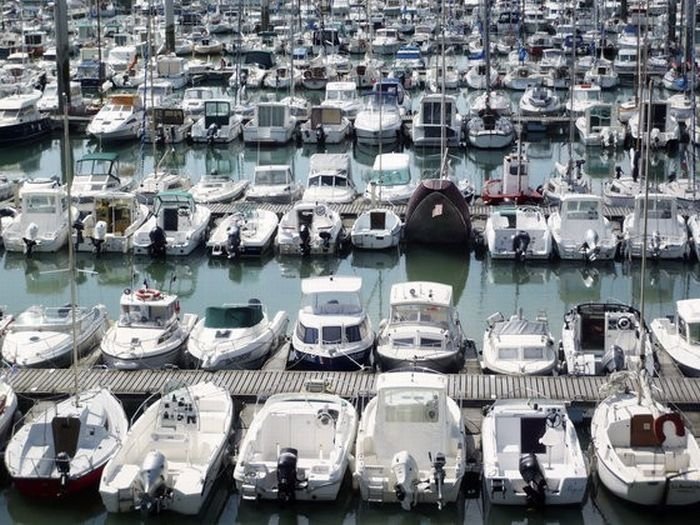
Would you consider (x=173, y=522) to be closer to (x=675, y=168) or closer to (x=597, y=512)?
(x=597, y=512)

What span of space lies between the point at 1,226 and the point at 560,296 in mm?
15217

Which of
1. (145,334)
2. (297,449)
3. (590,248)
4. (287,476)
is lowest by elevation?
(297,449)

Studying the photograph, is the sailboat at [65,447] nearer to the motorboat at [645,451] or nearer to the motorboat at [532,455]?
the motorboat at [532,455]

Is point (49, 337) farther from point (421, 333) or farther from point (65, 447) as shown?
point (421, 333)

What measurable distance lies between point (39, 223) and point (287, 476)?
17.0 metres

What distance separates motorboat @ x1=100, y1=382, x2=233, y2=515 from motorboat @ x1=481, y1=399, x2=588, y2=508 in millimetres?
4169

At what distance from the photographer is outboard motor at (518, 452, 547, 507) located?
17312 mm

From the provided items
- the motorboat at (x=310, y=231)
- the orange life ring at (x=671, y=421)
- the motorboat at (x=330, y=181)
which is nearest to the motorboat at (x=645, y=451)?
the orange life ring at (x=671, y=421)

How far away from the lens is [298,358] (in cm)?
2269

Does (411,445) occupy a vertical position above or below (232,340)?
below

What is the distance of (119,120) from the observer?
47.2m

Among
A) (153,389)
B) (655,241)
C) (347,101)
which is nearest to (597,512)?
(153,389)

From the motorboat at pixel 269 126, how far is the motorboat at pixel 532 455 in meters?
28.2

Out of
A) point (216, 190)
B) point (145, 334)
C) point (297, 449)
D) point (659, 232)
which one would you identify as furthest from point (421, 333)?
point (216, 190)
